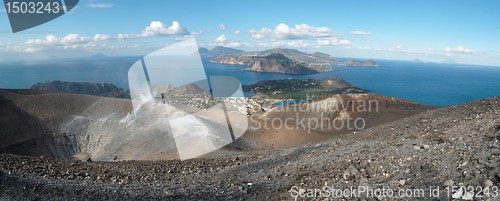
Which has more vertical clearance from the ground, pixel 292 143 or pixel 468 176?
pixel 468 176

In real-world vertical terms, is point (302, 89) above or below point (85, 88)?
below

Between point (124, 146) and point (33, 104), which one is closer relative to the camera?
point (124, 146)

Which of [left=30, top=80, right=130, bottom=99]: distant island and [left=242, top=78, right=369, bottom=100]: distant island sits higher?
[left=30, top=80, right=130, bottom=99]: distant island

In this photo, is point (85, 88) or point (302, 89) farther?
point (302, 89)

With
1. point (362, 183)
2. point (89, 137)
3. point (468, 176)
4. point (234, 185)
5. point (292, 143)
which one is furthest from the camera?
point (89, 137)

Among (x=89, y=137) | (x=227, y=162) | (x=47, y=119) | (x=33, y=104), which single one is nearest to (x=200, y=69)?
(x=227, y=162)

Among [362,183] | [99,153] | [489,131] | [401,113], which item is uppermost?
[489,131]

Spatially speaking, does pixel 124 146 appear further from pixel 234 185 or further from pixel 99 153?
pixel 234 185

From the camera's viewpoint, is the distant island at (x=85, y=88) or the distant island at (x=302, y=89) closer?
the distant island at (x=85, y=88)

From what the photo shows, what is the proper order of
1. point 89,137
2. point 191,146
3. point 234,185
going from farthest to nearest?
point 89,137, point 191,146, point 234,185

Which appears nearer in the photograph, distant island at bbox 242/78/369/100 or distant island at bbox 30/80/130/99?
distant island at bbox 30/80/130/99

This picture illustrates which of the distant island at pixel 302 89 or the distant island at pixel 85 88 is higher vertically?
the distant island at pixel 85 88
